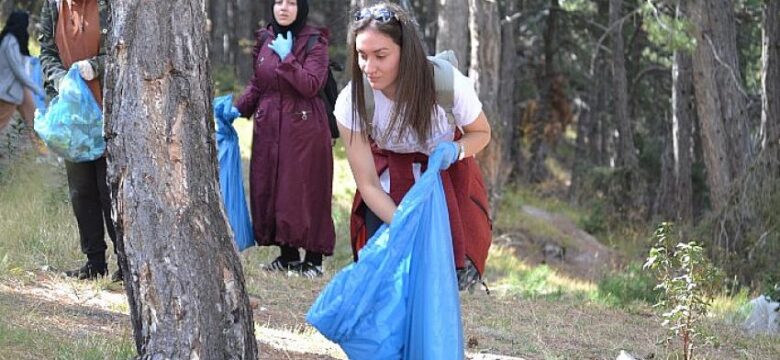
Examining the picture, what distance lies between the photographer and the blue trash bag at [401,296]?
4.39 m

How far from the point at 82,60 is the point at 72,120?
391 mm

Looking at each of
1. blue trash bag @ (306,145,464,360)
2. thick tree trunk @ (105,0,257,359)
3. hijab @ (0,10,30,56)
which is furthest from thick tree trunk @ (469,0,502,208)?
thick tree trunk @ (105,0,257,359)

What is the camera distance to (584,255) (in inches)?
649

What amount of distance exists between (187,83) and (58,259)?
12.2 ft

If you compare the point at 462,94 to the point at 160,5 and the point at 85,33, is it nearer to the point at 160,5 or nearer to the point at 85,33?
the point at 160,5

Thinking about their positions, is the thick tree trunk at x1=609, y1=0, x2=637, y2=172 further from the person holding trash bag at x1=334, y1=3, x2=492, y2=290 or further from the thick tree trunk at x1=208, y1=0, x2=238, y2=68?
the person holding trash bag at x1=334, y1=3, x2=492, y2=290

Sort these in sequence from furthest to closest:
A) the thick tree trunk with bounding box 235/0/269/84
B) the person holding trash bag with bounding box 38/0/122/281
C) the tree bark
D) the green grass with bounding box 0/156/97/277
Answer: the thick tree trunk with bounding box 235/0/269/84, the tree bark, the green grass with bounding box 0/156/97/277, the person holding trash bag with bounding box 38/0/122/281

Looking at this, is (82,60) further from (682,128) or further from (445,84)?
(682,128)

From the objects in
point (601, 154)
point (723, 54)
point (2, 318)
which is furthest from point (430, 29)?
point (2, 318)

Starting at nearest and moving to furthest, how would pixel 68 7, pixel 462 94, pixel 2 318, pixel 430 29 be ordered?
pixel 462 94 < pixel 2 318 < pixel 68 7 < pixel 430 29

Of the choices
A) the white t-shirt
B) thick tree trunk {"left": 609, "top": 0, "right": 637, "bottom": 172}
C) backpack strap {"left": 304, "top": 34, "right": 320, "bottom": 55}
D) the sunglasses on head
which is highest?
the sunglasses on head

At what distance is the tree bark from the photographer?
17.4 metres

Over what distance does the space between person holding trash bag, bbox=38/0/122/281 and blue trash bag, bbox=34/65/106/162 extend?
76 mm

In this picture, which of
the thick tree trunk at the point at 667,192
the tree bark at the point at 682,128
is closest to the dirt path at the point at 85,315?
the tree bark at the point at 682,128
